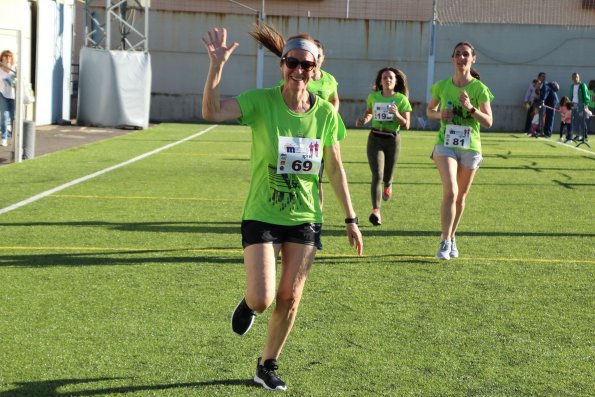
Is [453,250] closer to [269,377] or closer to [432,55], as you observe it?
[269,377]

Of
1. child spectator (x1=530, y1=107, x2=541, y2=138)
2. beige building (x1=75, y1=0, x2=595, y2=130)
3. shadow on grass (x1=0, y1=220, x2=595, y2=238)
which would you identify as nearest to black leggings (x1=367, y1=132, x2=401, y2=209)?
shadow on grass (x1=0, y1=220, x2=595, y2=238)

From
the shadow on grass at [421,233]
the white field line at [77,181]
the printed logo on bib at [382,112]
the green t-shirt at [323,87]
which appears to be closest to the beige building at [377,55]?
the white field line at [77,181]

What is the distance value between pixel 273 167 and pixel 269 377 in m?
1.06

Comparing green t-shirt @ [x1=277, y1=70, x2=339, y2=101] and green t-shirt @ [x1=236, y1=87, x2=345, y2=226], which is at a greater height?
green t-shirt @ [x1=277, y1=70, x2=339, y2=101]

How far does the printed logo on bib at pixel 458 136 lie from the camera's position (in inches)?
384

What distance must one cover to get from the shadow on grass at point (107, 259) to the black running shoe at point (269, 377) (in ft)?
12.6

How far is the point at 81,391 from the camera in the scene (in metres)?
5.27

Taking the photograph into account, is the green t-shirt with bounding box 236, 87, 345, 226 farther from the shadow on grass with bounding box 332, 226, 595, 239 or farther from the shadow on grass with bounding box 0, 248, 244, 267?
the shadow on grass with bounding box 332, 226, 595, 239

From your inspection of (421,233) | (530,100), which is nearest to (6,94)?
(421,233)

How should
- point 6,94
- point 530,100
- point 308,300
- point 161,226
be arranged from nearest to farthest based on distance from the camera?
point 308,300, point 161,226, point 6,94, point 530,100

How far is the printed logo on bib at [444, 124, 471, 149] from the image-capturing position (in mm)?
9750

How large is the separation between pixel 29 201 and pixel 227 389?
854 centimetres

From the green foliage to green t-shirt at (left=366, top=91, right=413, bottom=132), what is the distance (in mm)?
1106

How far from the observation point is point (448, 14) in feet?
139
